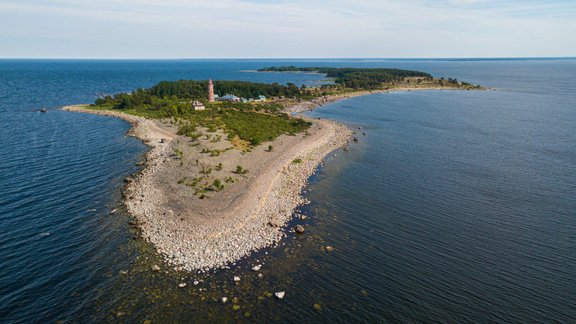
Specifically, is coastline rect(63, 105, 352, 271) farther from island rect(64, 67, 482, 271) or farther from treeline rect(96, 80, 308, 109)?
treeline rect(96, 80, 308, 109)

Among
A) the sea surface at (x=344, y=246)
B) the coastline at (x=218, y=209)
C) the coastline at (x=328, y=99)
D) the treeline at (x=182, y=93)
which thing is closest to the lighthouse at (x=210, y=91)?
the treeline at (x=182, y=93)

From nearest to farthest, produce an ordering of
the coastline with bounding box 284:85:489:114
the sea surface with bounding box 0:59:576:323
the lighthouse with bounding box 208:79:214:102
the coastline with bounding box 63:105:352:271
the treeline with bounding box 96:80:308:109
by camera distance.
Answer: the sea surface with bounding box 0:59:576:323 < the coastline with bounding box 63:105:352:271 < the treeline with bounding box 96:80:308:109 < the lighthouse with bounding box 208:79:214:102 < the coastline with bounding box 284:85:489:114

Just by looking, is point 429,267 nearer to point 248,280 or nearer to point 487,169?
point 248,280

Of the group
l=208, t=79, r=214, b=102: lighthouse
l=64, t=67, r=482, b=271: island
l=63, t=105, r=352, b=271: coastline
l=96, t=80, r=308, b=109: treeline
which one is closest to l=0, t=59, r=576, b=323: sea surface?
l=63, t=105, r=352, b=271: coastline

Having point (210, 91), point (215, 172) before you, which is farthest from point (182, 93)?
point (215, 172)

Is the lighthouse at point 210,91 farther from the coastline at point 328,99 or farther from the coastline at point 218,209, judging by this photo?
the coastline at point 218,209

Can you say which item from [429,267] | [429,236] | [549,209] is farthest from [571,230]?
[429,267]
